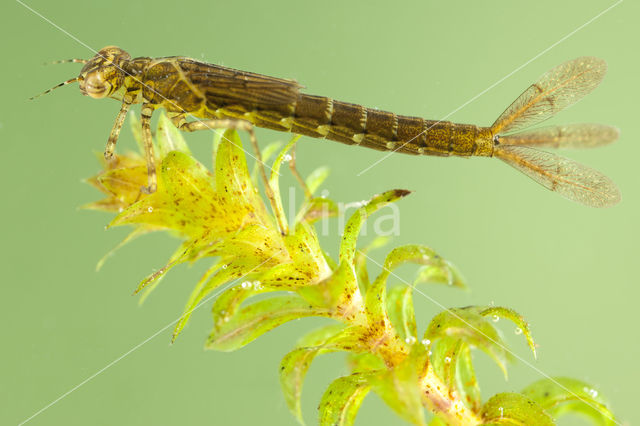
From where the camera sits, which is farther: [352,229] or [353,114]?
[353,114]

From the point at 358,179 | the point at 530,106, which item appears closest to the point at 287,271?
the point at 530,106

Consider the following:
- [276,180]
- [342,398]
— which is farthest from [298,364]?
[276,180]

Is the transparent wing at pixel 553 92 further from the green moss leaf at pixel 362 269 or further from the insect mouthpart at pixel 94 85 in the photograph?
the insect mouthpart at pixel 94 85

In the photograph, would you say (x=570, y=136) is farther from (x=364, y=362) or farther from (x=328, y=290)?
Result: (x=328, y=290)

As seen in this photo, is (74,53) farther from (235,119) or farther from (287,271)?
(287,271)

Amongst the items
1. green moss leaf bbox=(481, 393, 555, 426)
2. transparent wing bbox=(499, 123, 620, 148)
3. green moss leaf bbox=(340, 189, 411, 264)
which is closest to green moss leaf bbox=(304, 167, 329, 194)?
green moss leaf bbox=(340, 189, 411, 264)

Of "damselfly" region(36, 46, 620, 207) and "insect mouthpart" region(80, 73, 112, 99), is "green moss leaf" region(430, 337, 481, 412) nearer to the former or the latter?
"damselfly" region(36, 46, 620, 207)
